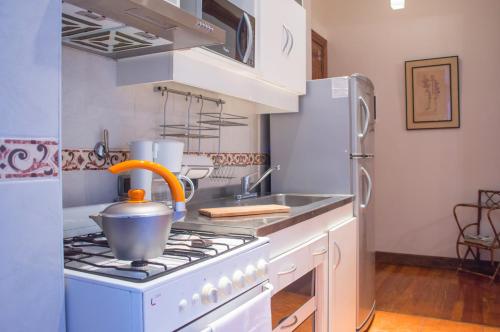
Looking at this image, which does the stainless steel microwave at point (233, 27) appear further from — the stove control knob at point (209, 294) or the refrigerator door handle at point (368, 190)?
the refrigerator door handle at point (368, 190)

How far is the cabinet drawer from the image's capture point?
154 centimetres

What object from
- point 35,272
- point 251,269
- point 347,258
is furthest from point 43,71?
point 347,258

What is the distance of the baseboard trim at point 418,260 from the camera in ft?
13.4

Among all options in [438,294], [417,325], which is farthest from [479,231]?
[417,325]

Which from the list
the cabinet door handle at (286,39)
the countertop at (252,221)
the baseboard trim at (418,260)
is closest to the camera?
the countertop at (252,221)

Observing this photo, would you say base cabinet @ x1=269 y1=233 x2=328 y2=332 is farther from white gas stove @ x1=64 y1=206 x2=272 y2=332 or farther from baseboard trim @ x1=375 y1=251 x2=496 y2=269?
baseboard trim @ x1=375 y1=251 x2=496 y2=269

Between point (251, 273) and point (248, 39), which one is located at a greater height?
point (248, 39)

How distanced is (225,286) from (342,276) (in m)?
1.35

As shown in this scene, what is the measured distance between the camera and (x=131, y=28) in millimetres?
1290

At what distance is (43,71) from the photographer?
0.93 meters

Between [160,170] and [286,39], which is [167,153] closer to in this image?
[160,170]

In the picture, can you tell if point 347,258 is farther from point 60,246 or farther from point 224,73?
point 60,246

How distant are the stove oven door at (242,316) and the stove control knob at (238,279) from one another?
4cm

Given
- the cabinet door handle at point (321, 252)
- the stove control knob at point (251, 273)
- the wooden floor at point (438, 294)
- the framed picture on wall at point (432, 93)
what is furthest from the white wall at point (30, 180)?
the framed picture on wall at point (432, 93)
